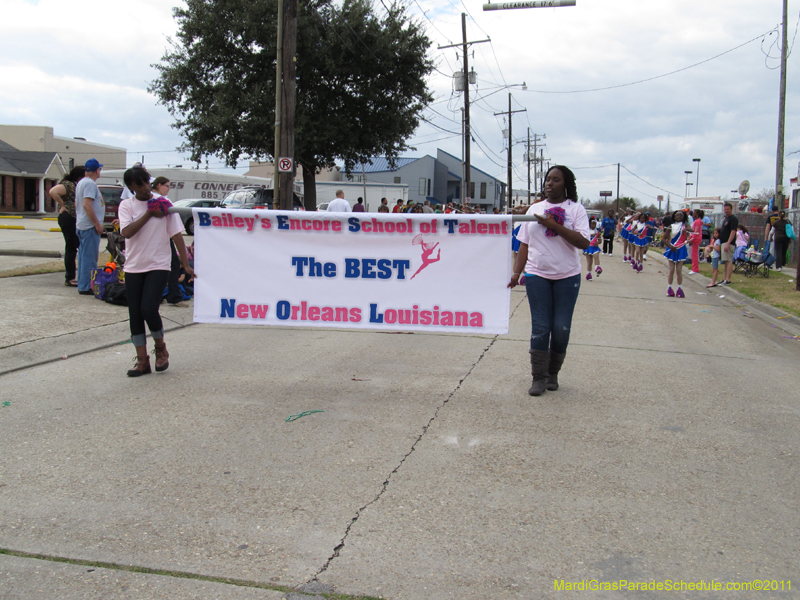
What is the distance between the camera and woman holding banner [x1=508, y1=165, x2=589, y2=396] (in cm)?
556

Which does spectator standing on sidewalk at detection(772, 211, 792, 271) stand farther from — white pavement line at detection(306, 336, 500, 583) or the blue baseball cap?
the blue baseball cap

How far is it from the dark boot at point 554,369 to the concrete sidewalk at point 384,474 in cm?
18

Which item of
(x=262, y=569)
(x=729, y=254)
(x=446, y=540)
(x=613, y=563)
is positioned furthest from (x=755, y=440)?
(x=729, y=254)

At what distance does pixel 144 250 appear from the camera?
5938 mm

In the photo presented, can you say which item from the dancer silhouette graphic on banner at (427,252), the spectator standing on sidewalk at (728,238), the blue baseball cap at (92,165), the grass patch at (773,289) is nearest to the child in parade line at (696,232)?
the grass patch at (773,289)

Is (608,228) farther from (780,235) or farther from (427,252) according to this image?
(427,252)

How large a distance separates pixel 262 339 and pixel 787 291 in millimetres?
11980

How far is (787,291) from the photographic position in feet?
47.8

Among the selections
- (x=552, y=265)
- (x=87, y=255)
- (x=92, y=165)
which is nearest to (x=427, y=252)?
(x=552, y=265)

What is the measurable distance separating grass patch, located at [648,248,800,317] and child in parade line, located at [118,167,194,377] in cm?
1005

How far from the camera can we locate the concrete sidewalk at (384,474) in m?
2.94

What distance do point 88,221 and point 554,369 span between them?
718 cm

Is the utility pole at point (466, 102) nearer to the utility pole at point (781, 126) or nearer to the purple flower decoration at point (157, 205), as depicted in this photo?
the utility pole at point (781, 126)

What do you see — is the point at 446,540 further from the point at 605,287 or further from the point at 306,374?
the point at 605,287
